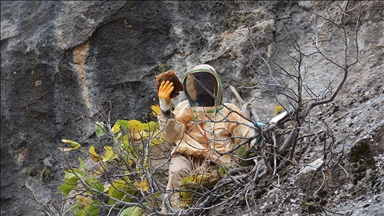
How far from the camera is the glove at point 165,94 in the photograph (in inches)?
204

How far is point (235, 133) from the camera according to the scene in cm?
556

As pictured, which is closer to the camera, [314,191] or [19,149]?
[314,191]

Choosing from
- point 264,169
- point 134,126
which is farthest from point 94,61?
point 264,169

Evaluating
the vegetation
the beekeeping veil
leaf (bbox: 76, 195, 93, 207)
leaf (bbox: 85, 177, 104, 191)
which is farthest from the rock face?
the vegetation

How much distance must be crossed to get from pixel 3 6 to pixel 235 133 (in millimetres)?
3717

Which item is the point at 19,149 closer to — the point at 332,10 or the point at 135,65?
the point at 135,65

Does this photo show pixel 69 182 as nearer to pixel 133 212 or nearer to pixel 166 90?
pixel 133 212

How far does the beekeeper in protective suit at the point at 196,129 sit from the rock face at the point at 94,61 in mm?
1170

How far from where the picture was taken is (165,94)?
5.16 metres

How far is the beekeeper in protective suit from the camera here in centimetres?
528

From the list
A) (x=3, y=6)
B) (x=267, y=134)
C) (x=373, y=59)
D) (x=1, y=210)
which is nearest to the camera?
(x=267, y=134)

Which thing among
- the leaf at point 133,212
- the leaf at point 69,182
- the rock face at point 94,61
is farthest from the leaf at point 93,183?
the rock face at point 94,61

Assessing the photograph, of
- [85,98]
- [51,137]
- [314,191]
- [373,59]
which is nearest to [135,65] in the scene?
[85,98]

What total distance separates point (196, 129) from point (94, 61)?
2022 mm
